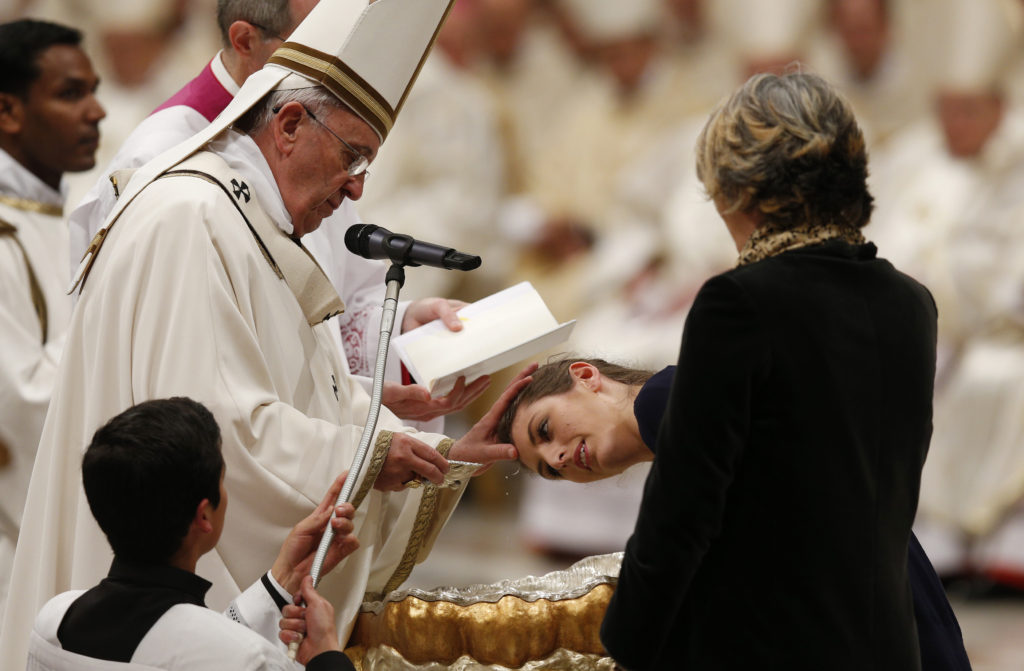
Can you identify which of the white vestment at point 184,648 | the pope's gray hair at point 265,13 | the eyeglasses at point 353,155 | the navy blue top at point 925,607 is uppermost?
the pope's gray hair at point 265,13

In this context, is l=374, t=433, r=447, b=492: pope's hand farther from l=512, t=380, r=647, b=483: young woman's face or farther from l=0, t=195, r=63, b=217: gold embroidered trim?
l=0, t=195, r=63, b=217: gold embroidered trim

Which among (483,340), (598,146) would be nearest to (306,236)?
(483,340)

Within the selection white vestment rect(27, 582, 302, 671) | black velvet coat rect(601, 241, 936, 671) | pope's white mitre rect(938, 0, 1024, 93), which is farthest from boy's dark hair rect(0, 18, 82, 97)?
pope's white mitre rect(938, 0, 1024, 93)

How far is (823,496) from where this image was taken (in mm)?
2186

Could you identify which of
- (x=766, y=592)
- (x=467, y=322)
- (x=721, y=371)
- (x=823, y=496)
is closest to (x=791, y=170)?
(x=721, y=371)

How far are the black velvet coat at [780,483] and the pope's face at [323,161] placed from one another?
120 cm

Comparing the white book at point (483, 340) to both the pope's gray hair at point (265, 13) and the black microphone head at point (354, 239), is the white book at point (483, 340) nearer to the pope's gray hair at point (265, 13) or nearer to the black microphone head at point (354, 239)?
the black microphone head at point (354, 239)

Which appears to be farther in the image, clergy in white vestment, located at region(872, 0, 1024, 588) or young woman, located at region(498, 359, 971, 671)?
clergy in white vestment, located at region(872, 0, 1024, 588)

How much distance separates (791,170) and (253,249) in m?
1.29

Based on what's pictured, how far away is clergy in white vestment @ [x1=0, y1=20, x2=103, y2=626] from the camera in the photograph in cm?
431

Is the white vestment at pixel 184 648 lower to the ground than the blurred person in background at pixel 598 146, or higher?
lower

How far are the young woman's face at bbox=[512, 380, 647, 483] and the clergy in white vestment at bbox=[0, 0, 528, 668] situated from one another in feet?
0.32

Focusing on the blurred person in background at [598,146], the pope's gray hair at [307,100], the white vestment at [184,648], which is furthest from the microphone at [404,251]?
the blurred person in background at [598,146]

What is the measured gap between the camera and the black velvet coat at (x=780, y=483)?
2121 millimetres
